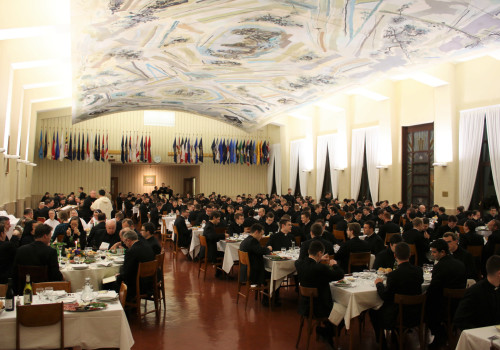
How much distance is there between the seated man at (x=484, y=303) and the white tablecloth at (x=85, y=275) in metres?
4.92

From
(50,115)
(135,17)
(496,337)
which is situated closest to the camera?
(496,337)

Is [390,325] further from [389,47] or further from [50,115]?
[50,115]

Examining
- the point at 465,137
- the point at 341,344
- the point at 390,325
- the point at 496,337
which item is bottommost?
the point at 341,344

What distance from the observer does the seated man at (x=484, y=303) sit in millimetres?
4156

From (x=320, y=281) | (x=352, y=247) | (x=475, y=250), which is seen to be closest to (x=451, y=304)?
(x=320, y=281)

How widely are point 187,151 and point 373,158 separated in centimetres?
1173

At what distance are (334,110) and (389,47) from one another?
9981mm

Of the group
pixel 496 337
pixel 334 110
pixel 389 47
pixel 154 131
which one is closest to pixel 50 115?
pixel 154 131

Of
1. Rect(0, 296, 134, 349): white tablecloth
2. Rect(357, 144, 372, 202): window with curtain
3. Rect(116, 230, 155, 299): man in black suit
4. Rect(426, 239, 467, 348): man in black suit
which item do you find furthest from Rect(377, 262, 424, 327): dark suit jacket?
Rect(357, 144, 372, 202): window with curtain

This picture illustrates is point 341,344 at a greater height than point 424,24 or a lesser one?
lesser

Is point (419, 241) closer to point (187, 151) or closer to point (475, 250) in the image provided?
point (475, 250)

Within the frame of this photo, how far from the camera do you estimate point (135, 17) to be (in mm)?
10086

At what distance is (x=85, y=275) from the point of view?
6.62 metres

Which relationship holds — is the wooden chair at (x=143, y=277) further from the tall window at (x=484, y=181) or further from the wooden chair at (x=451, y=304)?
the tall window at (x=484, y=181)
